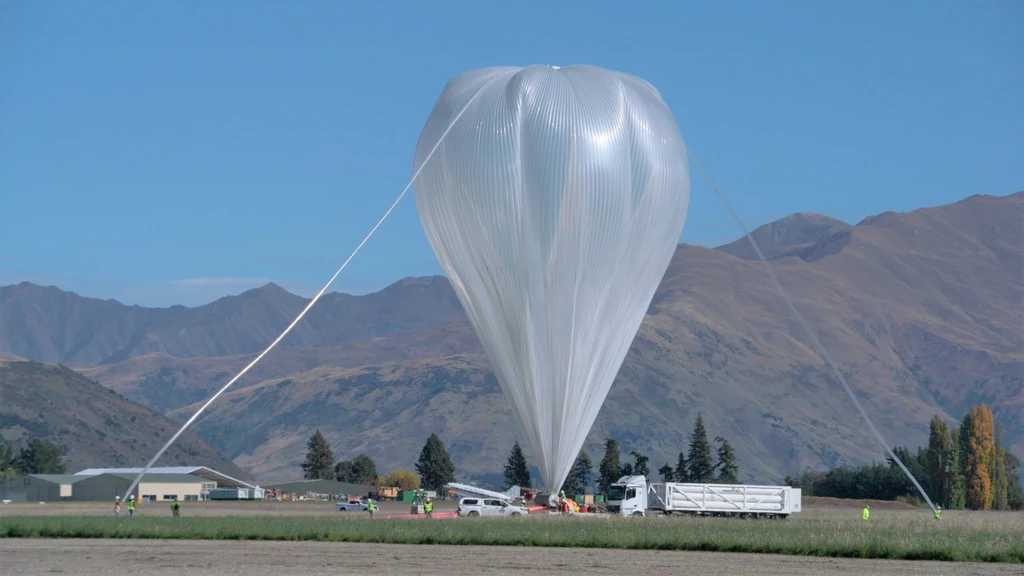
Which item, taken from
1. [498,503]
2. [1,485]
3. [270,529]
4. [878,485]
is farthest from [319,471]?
[270,529]

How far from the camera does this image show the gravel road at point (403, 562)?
28.3 metres

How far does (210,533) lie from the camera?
39562 millimetres

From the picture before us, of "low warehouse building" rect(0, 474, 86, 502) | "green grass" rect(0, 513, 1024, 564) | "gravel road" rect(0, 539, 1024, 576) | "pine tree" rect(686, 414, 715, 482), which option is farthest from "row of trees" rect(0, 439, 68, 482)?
"gravel road" rect(0, 539, 1024, 576)

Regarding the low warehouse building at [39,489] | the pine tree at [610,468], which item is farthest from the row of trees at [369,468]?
the low warehouse building at [39,489]

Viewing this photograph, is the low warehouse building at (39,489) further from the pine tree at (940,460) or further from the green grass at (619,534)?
the pine tree at (940,460)

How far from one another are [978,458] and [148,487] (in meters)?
74.0

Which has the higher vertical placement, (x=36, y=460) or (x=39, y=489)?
(x=36, y=460)

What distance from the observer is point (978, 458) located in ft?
361

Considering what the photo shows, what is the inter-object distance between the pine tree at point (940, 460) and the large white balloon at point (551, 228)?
7457 centimetres

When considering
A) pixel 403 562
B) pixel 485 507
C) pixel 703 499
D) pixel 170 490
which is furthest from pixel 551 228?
pixel 170 490

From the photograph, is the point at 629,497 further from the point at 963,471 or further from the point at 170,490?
the point at 170,490

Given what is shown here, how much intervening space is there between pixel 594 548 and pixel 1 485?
9416 centimetres

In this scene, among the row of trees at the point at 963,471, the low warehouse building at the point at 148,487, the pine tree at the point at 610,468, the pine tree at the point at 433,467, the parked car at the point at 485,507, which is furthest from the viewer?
the pine tree at the point at 433,467

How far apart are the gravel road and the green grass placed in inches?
55.6
